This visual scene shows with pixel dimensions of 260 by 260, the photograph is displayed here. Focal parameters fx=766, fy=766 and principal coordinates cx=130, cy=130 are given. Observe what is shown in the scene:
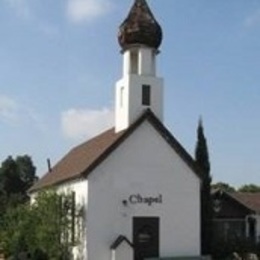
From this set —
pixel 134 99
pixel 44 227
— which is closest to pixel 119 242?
pixel 44 227

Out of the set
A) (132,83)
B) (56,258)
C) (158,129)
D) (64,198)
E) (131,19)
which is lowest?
(56,258)

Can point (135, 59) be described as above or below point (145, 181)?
above

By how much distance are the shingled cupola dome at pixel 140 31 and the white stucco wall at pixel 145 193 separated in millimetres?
4604

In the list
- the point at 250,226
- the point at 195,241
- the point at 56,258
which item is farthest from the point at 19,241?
the point at 250,226

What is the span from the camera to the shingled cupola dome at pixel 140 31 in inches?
1548

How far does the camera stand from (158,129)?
3759cm

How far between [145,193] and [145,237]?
2134 millimetres

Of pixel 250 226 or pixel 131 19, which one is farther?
pixel 250 226

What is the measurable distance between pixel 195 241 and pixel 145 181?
4098 mm

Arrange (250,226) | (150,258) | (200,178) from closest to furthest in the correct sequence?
1. (150,258)
2. (200,178)
3. (250,226)

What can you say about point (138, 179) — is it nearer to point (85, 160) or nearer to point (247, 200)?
point (85, 160)

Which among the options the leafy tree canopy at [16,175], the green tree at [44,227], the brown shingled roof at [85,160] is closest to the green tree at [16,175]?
the leafy tree canopy at [16,175]

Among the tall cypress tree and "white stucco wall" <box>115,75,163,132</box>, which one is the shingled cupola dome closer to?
"white stucco wall" <box>115,75,163,132</box>

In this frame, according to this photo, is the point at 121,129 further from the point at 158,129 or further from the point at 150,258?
the point at 150,258
